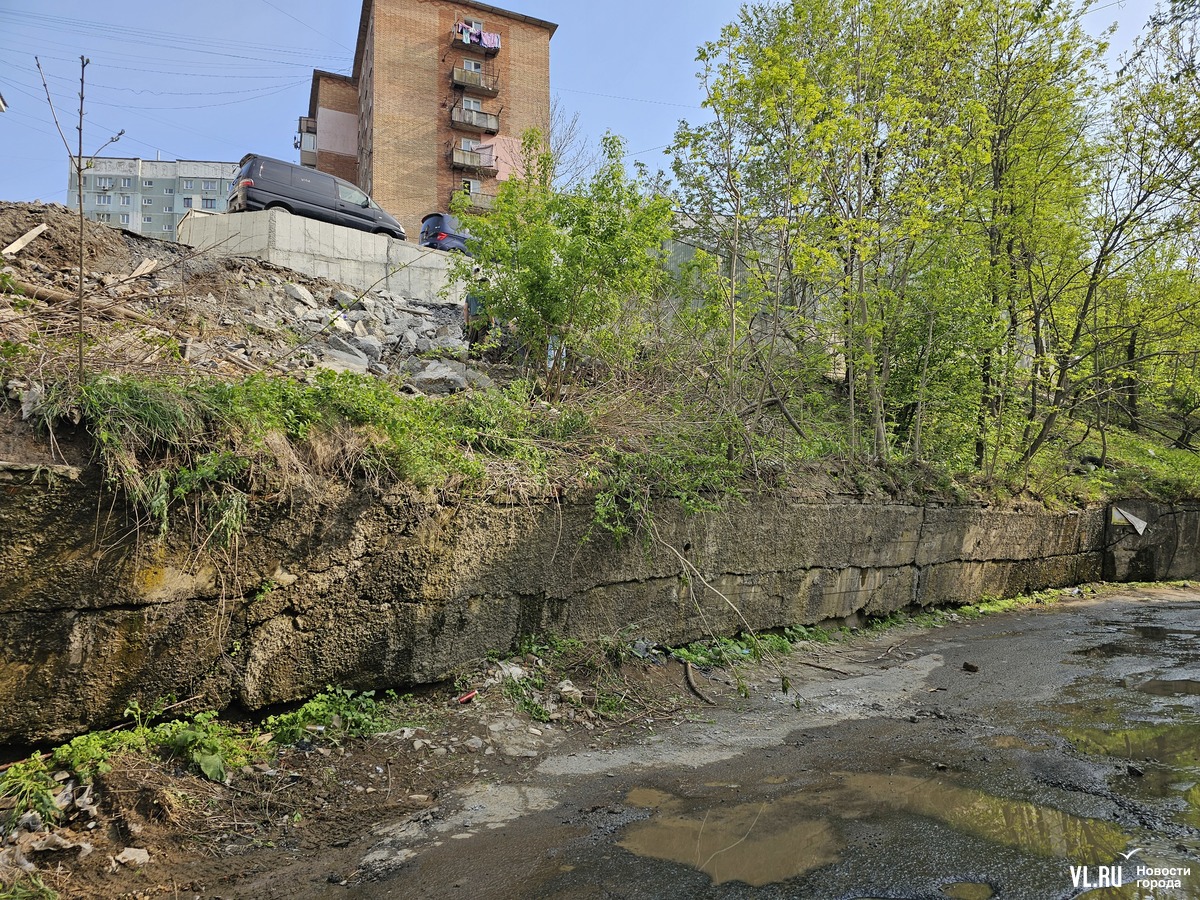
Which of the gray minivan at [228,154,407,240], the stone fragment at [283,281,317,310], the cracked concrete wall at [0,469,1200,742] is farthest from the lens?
the gray minivan at [228,154,407,240]

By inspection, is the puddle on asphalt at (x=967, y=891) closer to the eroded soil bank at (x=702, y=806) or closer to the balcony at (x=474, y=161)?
the eroded soil bank at (x=702, y=806)

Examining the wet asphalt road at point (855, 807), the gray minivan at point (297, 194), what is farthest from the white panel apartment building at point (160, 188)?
the wet asphalt road at point (855, 807)

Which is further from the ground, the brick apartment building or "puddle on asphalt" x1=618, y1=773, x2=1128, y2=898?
the brick apartment building

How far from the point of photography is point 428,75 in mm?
29656

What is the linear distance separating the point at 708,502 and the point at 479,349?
270cm

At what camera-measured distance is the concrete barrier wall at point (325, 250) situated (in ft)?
39.0

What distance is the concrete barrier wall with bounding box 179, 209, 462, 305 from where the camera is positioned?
1190cm

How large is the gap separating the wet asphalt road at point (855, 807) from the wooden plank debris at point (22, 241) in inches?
261

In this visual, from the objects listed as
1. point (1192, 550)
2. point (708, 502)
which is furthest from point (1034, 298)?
point (708, 502)

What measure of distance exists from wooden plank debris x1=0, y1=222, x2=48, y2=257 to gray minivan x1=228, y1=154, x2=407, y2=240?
19.1 ft

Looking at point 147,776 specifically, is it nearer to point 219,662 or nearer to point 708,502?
point 219,662

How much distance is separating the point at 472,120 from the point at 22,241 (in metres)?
25.1

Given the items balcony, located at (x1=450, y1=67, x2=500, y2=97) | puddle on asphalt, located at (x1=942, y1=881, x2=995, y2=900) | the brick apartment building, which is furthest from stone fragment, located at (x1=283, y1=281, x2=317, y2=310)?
balcony, located at (x1=450, y1=67, x2=500, y2=97)

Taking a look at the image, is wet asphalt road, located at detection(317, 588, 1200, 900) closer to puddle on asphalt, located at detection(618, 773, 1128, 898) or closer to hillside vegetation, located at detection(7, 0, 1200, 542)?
puddle on asphalt, located at detection(618, 773, 1128, 898)
